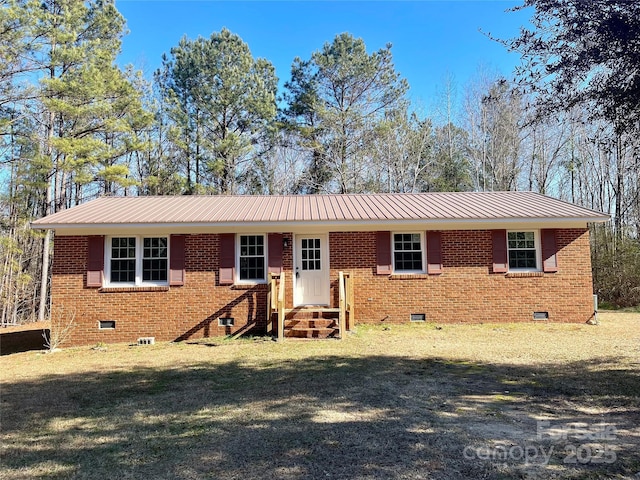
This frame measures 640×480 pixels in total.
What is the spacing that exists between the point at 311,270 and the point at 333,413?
6.70 metres

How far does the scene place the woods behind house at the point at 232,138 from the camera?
15.5m

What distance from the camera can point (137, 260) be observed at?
10789 millimetres

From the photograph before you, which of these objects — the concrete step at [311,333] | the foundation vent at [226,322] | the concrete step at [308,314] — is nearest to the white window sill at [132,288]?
the foundation vent at [226,322]

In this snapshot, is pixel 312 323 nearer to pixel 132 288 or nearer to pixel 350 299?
pixel 350 299

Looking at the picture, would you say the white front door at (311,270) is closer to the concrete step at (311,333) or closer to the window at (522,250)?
the concrete step at (311,333)

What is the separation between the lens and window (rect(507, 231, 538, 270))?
11.4 meters

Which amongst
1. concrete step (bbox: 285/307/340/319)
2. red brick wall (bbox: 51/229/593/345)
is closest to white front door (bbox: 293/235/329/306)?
red brick wall (bbox: 51/229/593/345)

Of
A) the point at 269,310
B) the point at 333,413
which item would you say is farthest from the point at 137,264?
the point at 333,413

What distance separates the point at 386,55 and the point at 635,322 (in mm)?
→ 18033

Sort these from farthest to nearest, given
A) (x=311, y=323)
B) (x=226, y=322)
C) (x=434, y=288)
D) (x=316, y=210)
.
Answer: (x=316, y=210) < (x=434, y=288) < (x=226, y=322) < (x=311, y=323)

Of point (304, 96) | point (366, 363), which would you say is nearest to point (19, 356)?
point (366, 363)

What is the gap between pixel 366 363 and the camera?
7246mm

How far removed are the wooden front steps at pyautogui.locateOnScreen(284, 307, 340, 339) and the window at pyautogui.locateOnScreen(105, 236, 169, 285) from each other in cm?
363

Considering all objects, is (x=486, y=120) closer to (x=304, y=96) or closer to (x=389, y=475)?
(x=304, y=96)
